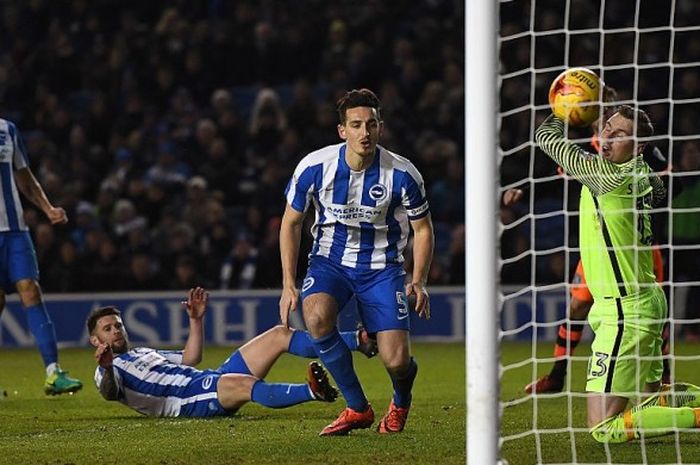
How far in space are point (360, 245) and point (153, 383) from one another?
150cm

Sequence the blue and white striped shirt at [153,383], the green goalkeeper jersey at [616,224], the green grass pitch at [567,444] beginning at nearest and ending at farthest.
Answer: the green grass pitch at [567,444] → the green goalkeeper jersey at [616,224] → the blue and white striped shirt at [153,383]

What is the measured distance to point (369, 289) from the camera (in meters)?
6.93

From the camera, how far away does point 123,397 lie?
7.54 metres

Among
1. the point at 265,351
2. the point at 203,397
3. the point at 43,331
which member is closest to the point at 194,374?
the point at 203,397

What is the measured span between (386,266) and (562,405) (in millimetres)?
1818

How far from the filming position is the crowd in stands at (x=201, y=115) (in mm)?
13867

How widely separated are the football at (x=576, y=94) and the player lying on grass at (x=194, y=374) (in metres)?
1.83

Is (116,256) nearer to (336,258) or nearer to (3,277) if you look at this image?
(3,277)

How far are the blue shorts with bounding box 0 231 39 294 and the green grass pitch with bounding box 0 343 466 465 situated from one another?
83 cm

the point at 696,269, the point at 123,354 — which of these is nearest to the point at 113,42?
the point at 696,269

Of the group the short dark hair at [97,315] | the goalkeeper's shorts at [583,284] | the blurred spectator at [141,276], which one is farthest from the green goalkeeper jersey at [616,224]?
the blurred spectator at [141,276]

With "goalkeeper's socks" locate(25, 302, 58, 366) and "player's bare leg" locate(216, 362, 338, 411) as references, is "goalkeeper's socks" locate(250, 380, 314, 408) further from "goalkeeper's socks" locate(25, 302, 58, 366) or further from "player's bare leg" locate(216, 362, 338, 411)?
"goalkeeper's socks" locate(25, 302, 58, 366)

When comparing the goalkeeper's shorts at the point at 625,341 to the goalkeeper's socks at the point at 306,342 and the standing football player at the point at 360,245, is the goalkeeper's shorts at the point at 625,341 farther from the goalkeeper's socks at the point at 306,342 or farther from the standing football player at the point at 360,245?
the goalkeeper's socks at the point at 306,342

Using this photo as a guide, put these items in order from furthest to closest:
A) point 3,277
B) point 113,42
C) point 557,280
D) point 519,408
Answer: point 113,42
point 557,280
point 3,277
point 519,408
